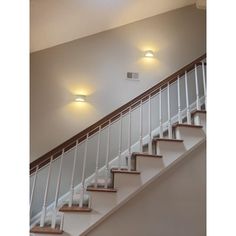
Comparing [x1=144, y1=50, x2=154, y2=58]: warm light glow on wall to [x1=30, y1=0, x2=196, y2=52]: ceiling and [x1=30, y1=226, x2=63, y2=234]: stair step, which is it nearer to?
[x1=30, y1=0, x2=196, y2=52]: ceiling

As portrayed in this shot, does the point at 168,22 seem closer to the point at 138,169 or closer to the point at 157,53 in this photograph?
the point at 157,53

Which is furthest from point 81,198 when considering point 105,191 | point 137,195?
point 137,195

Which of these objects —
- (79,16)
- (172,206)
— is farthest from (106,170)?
(79,16)

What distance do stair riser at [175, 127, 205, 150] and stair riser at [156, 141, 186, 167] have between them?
0.08 m

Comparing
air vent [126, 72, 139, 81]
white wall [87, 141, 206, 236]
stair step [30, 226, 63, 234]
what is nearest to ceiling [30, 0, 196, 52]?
air vent [126, 72, 139, 81]

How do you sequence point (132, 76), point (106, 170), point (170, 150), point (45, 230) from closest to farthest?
1. point (45, 230)
2. point (106, 170)
3. point (170, 150)
4. point (132, 76)

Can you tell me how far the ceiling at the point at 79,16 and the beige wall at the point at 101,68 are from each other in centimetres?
14

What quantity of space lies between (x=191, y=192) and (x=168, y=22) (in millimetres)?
2823

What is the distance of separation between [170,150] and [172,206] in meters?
0.64

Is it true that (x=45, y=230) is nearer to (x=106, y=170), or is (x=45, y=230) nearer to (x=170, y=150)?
→ (x=106, y=170)

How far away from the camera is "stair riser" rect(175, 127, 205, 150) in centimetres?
401

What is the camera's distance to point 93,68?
5102 mm

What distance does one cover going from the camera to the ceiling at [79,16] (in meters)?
4.13

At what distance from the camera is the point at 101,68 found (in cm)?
514
